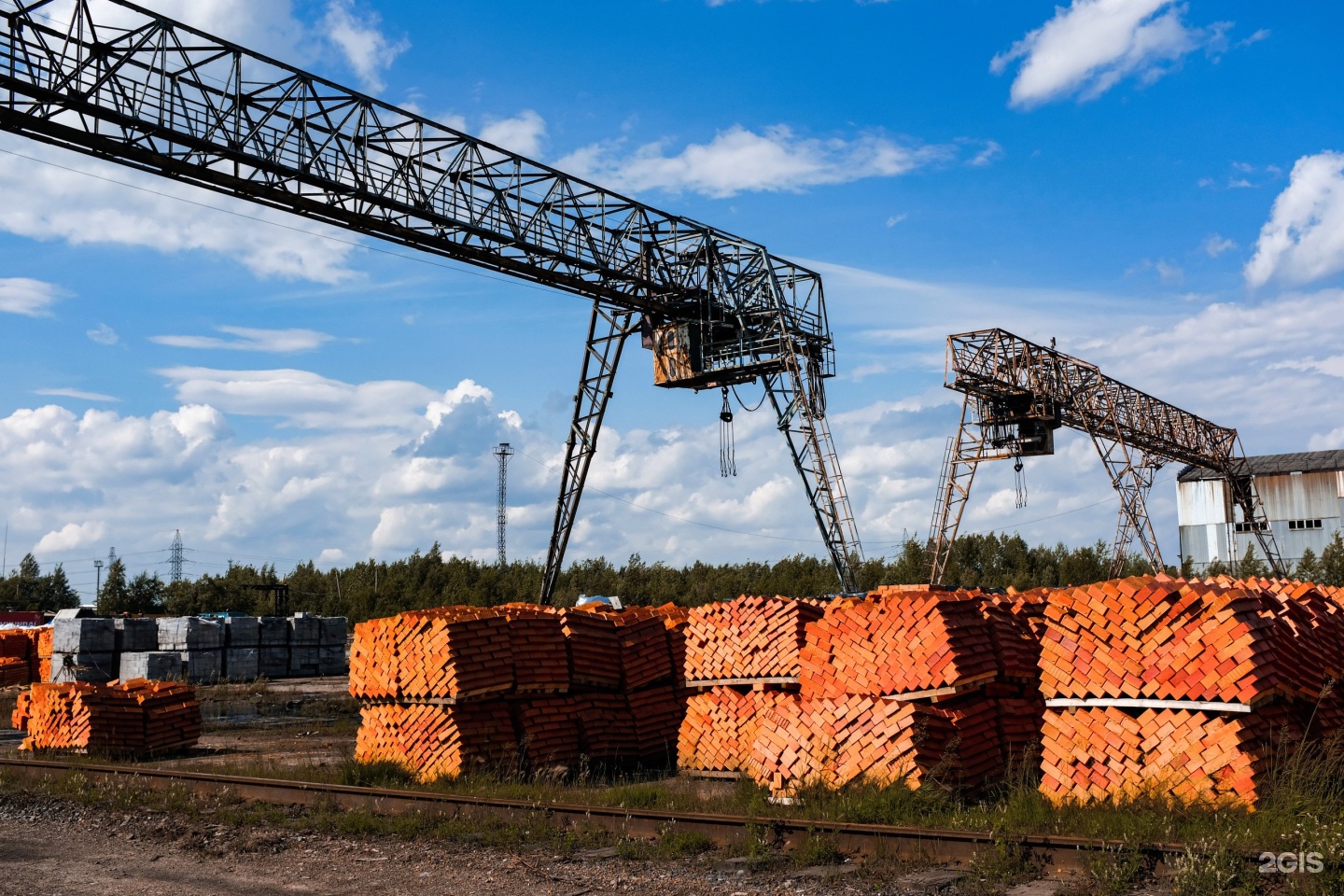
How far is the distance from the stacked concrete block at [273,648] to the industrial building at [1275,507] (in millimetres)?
37130

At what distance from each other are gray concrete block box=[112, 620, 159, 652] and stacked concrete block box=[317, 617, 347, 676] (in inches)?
186

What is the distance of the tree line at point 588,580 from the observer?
162 ft

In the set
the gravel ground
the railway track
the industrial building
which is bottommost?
the gravel ground

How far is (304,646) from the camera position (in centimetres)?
3123

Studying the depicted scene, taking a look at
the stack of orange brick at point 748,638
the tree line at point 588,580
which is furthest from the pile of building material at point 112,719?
the tree line at point 588,580

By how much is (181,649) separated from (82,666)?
216 centimetres

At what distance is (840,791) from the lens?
905 centimetres

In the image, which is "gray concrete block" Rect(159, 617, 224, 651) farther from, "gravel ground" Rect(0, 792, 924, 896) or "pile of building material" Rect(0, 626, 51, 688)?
"gravel ground" Rect(0, 792, 924, 896)

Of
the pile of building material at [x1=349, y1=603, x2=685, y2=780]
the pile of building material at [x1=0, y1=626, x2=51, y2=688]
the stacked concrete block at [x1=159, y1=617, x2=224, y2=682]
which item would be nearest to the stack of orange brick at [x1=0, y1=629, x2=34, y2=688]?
the pile of building material at [x1=0, y1=626, x2=51, y2=688]

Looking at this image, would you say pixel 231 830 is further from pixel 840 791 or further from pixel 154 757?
pixel 154 757

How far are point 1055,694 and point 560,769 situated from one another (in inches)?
203

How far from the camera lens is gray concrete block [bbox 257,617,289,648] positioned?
29.9 metres

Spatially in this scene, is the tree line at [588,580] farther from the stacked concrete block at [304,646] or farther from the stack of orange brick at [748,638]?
the stack of orange brick at [748,638]

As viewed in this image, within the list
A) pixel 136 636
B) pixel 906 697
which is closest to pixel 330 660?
pixel 136 636
